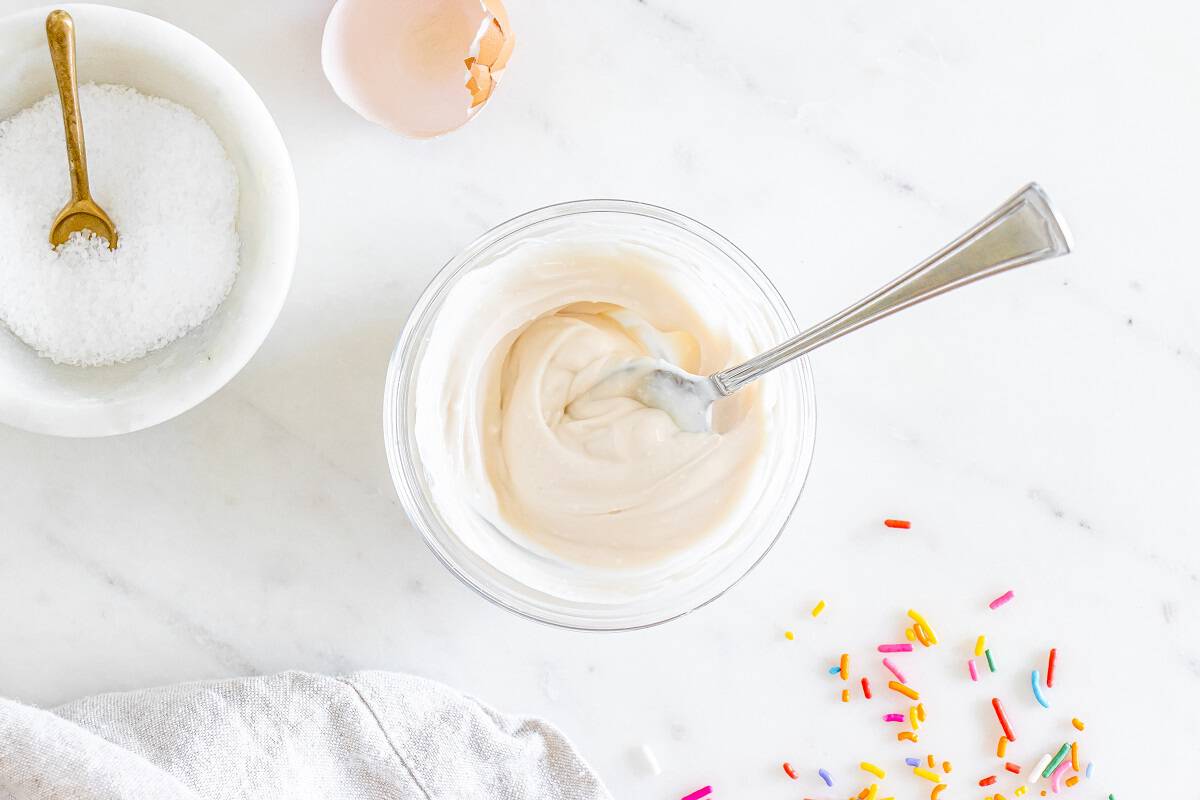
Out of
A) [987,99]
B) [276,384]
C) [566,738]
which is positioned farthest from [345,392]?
[987,99]

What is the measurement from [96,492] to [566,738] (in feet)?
1.74

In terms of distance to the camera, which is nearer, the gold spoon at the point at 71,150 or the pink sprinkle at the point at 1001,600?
the gold spoon at the point at 71,150

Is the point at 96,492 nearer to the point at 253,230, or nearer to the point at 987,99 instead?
the point at 253,230

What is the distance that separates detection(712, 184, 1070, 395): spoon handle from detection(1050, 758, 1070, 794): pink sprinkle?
649 mm

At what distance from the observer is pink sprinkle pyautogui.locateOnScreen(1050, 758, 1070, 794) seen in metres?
1.18

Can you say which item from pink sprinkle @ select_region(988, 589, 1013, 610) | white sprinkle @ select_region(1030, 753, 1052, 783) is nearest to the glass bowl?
pink sprinkle @ select_region(988, 589, 1013, 610)

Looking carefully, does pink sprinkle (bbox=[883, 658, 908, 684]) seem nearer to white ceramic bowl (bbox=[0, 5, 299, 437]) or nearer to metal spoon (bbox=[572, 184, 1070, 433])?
metal spoon (bbox=[572, 184, 1070, 433])

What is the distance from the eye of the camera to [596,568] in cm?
106

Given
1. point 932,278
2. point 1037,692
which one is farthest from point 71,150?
point 1037,692

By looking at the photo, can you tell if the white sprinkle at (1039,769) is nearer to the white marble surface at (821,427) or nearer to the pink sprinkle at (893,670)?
the white marble surface at (821,427)

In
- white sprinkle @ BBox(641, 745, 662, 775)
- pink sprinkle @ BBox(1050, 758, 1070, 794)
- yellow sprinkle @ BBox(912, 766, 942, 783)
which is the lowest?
pink sprinkle @ BBox(1050, 758, 1070, 794)

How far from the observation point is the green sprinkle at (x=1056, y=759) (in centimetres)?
118

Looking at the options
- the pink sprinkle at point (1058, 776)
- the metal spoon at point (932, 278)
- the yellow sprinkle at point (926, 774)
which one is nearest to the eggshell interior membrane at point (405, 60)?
the metal spoon at point (932, 278)

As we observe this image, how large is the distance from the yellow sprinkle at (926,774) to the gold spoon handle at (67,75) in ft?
3.32
